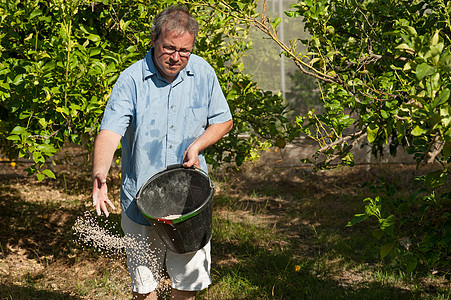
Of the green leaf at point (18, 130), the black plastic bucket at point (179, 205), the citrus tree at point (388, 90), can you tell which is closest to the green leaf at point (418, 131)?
the citrus tree at point (388, 90)

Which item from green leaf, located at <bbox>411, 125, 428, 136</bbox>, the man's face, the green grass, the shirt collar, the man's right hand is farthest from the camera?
the green grass

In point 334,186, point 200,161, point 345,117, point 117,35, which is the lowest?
point 334,186

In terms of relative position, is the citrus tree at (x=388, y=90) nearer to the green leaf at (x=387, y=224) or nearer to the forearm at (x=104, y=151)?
the green leaf at (x=387, y=224)

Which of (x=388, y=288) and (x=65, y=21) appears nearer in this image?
(x=65, y=21)

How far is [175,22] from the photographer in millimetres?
2439

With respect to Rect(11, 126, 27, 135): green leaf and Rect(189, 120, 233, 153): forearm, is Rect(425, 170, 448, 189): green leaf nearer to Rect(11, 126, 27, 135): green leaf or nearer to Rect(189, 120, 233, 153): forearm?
Rect(189, 120, 233, 153): forearm

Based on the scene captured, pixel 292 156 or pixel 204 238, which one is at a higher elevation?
pixel 204 238

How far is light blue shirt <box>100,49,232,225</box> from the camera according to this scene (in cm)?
251

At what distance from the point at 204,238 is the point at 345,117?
92 cm

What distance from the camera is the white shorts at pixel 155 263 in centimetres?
269

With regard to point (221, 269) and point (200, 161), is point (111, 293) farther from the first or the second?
point (200, 161)

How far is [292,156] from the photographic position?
764 cm

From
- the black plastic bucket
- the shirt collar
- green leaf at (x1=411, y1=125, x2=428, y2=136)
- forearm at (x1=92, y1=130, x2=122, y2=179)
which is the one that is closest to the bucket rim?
the black plastic bucket

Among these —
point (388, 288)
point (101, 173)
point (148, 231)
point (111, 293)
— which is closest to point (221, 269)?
point (111, 293)
